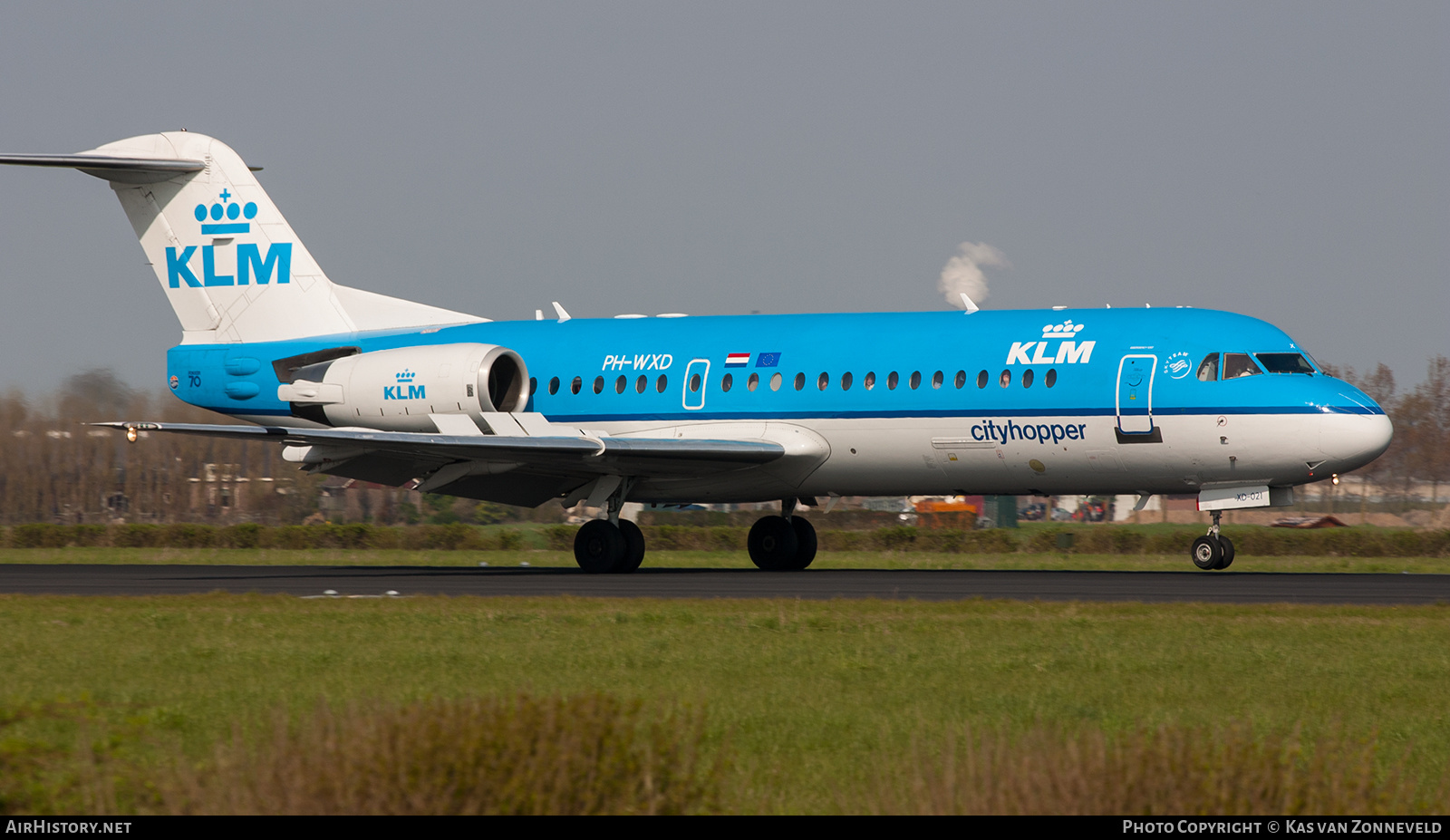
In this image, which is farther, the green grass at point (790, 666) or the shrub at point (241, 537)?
the shrub at point (241, 537)

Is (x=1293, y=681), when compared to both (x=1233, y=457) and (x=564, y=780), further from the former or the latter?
(x=1233, y=457)

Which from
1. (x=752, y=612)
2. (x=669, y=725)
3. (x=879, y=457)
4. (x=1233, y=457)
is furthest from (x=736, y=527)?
(x=669, y=725)

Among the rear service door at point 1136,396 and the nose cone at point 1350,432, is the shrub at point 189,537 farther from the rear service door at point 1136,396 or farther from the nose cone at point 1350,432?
the nose cone at point 1350,432

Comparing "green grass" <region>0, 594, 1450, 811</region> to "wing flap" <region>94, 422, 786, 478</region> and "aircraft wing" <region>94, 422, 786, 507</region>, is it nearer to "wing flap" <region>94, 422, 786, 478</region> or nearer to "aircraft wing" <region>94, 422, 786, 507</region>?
"wing flap" <region>94, 422, 786, 478</region>

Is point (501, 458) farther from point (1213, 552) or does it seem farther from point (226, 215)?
point (1213, 552)

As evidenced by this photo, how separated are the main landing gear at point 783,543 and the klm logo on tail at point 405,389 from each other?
6.33 metres

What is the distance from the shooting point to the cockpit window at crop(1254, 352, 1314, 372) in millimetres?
22906

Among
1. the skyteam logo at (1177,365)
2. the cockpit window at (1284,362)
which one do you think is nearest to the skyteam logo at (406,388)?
the skyteam logo at (1177,365)

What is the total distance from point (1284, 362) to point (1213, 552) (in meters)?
2.99

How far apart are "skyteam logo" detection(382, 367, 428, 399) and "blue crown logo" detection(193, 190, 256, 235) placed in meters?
5.33

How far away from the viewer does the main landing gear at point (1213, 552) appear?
23.5 meters

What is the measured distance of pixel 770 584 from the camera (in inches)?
869

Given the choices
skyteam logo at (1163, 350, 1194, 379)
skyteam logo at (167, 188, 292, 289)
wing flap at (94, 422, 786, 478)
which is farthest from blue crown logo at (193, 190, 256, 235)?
skyteam logo at (1163, 350, 1194, 379)

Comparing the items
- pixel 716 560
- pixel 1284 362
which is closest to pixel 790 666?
pixel 1284 362
